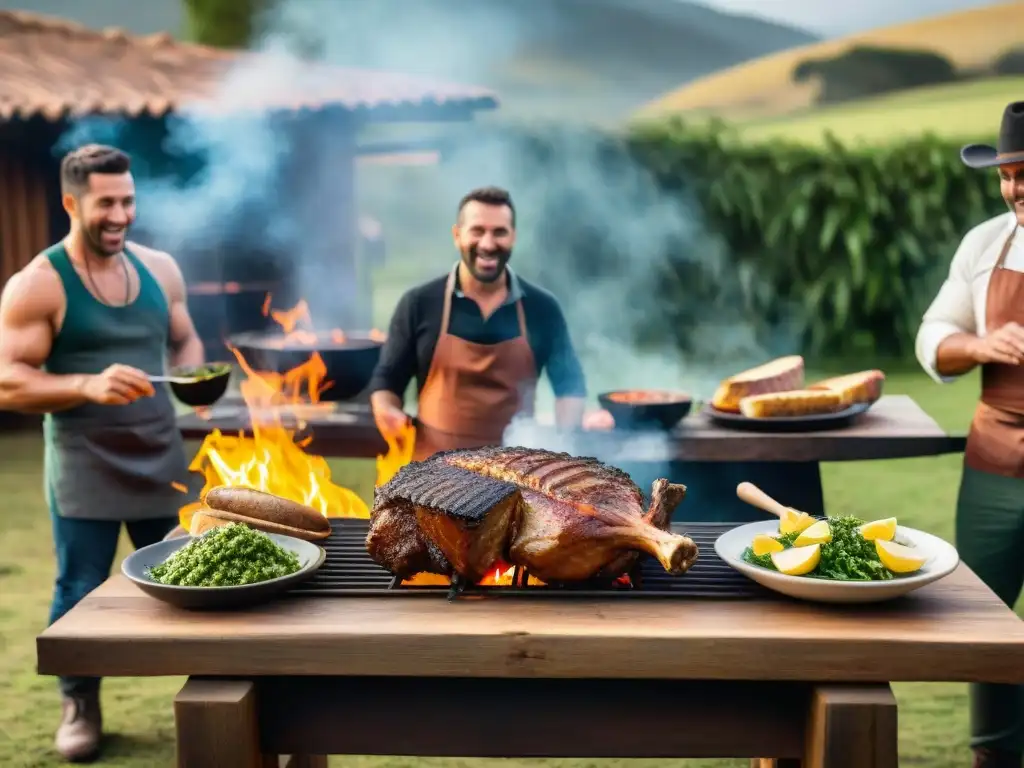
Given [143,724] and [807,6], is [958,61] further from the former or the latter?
[143,724]

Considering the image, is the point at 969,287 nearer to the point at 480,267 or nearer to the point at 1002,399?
the point at 1002,399

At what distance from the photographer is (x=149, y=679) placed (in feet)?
16.7

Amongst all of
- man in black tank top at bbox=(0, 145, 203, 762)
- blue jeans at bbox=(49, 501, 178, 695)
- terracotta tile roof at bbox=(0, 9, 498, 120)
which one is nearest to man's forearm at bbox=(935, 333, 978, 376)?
man in black tank top at bbox=(0, 145, 203, 762)

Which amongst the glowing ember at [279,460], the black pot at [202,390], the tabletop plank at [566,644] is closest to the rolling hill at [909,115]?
the glowing ember at [279,460]

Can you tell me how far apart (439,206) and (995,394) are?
15.0 metres

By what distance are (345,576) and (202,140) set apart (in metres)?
9.22

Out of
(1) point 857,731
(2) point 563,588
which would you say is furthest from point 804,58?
(1) point 857,731

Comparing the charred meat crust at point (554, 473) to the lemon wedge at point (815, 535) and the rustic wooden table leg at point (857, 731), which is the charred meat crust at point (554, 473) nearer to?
the lemon wedge at point (815, 535)

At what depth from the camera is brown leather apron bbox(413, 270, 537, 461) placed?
4863mm

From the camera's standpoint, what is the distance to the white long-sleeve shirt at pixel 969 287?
4098 mm

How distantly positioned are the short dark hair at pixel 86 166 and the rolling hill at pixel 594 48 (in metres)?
15.6

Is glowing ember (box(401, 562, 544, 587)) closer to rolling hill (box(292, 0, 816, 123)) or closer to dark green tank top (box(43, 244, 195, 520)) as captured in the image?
dark green tank top (box(43, 244, 195, 520))

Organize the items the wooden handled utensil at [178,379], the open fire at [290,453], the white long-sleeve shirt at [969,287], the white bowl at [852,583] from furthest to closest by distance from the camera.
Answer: the white long-sleeve shirt at [969,287] < the wooden handled utensil at [178,379] < the open fire at [290,453] < the white bowl at [852,583]

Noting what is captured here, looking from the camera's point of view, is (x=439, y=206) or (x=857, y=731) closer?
(x=857, y=731)
